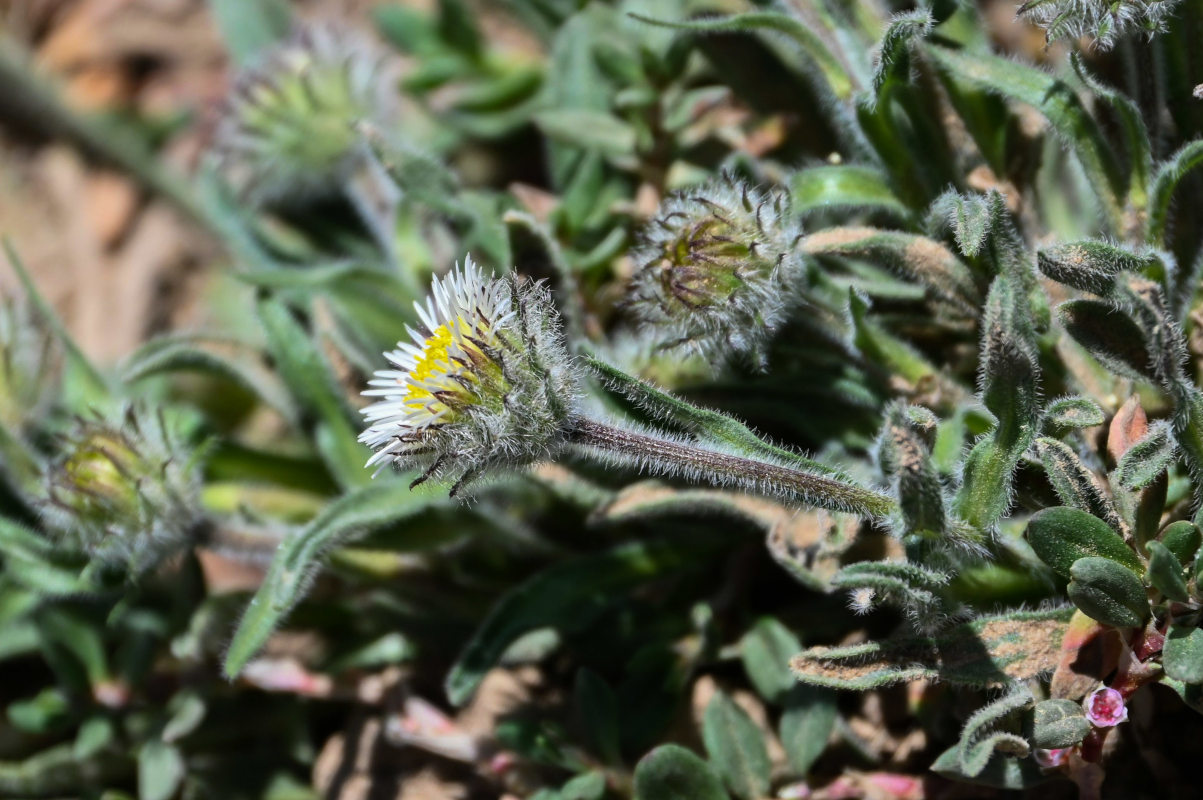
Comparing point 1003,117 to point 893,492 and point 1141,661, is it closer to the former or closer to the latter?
point 893,492

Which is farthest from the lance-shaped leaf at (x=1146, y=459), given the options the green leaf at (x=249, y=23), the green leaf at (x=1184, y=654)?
the green leaf at (x=249, y=23)

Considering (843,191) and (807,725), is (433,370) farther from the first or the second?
(807,725)

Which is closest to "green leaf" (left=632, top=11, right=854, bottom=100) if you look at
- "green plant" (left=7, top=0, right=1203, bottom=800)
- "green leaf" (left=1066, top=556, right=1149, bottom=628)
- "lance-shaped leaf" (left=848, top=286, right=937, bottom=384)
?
"green plant" (left=7, top=0, right=1203, bottom=800)

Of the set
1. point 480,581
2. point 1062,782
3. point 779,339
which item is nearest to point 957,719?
point 1062,782

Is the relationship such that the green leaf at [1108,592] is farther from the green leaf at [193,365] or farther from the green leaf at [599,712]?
the green leaf at [193,365]

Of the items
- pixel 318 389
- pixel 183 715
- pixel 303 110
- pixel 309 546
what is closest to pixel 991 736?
pixel 309 546

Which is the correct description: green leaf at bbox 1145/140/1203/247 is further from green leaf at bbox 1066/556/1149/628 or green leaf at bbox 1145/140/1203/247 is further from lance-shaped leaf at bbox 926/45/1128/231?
green leaf at bbox 1066/556/1149/628
